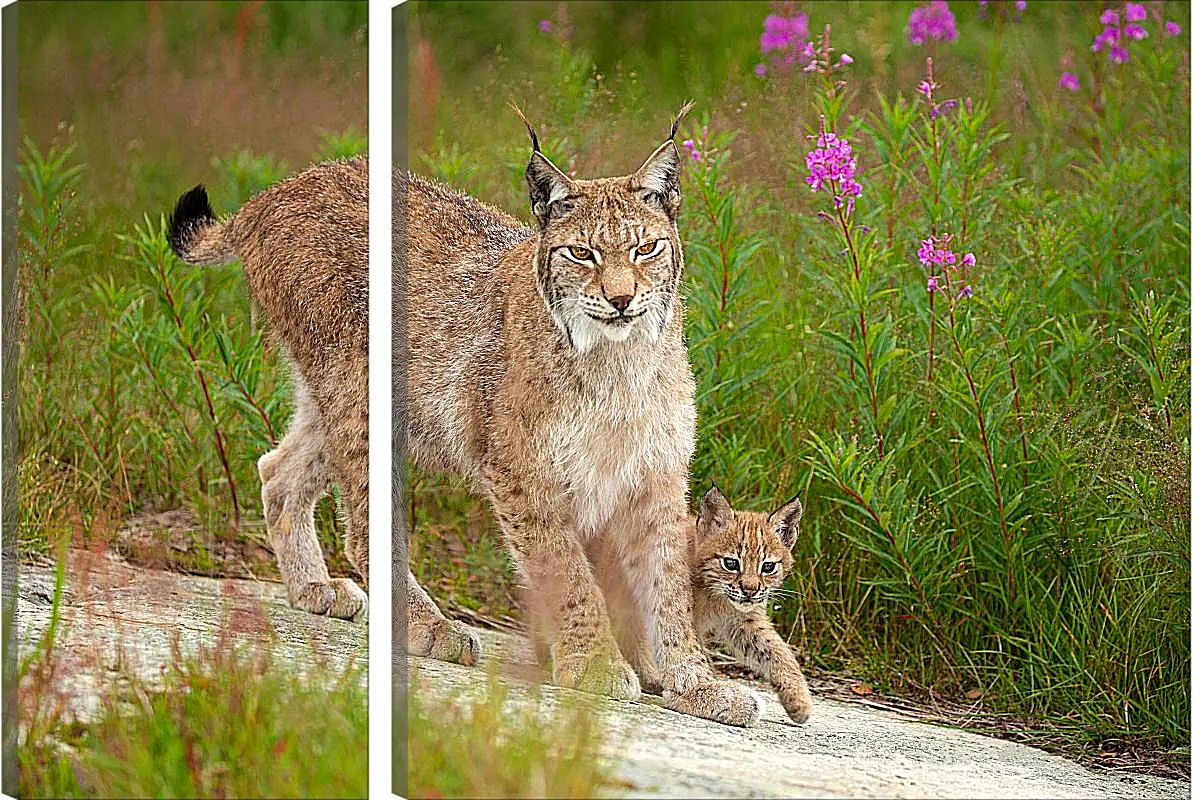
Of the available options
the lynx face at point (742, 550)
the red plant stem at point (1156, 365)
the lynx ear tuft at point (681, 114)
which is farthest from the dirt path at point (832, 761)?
the lynx ear tuft at point (681, 114)

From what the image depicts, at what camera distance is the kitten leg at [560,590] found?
2301mm

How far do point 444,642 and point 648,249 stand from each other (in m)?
0.71

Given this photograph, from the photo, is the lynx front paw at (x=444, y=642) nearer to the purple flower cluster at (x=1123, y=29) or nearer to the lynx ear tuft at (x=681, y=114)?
the lynx ear tuft at (x=681, y=114)

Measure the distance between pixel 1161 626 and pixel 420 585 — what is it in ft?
3.70

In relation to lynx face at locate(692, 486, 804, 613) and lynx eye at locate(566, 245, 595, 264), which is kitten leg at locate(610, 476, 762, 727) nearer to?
lynx face at locate(692, 486, 804, 613)

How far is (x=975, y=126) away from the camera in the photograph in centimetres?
214

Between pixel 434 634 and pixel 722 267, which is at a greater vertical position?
pixel 722 267

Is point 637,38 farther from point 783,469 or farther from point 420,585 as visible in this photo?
point 420,585

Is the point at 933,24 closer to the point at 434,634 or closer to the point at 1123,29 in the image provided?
the point at 1123,29

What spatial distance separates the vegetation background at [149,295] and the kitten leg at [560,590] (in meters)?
0.42

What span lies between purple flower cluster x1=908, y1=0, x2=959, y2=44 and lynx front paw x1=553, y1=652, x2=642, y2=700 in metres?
0.98

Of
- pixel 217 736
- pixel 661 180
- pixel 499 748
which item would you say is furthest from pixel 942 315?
pixel 217 736

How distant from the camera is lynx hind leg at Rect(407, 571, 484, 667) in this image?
7.99ft

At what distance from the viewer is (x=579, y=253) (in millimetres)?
2270
